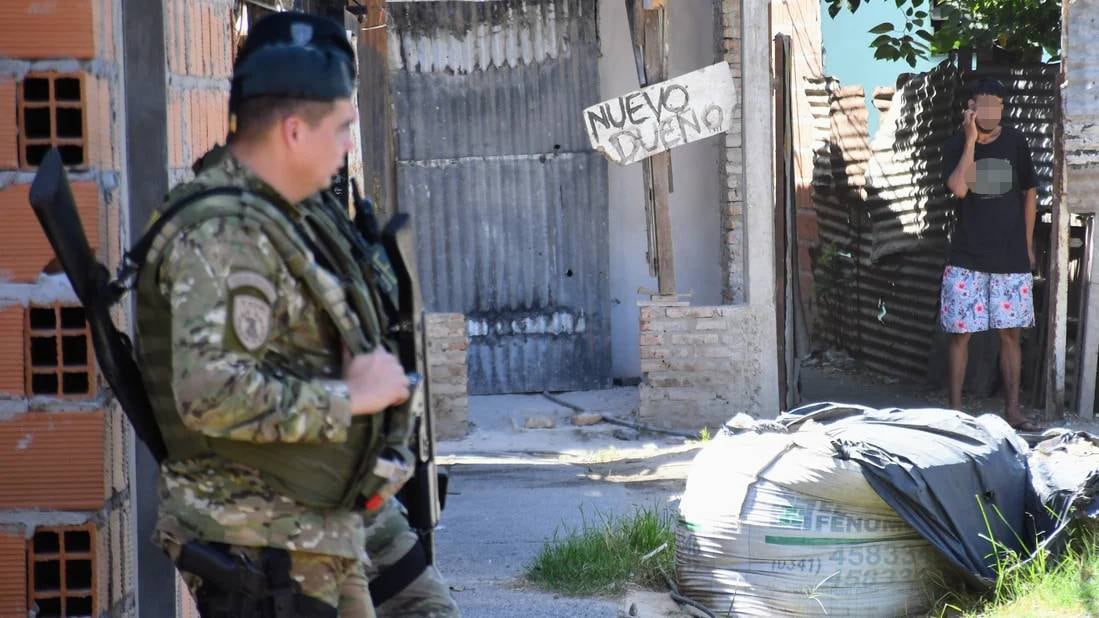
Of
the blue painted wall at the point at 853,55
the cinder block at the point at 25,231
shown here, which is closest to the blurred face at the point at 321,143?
the cinder block at the point at 25,231

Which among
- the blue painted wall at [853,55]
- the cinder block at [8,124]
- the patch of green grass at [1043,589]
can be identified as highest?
the blue painted wall at [853,55]

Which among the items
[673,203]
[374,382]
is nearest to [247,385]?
[374,382]

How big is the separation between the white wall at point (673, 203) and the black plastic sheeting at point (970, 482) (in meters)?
4.02

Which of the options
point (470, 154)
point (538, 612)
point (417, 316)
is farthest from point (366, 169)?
point (417, 316)

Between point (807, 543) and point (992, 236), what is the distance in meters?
3.68

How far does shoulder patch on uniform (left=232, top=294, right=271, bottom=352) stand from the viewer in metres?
2.17

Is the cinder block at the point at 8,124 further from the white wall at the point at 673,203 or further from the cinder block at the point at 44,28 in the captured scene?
the white wall at the point at 673,203

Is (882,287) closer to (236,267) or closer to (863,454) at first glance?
(863,454)

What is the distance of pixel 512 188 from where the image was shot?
880 cm

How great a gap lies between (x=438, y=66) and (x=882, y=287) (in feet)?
12.1

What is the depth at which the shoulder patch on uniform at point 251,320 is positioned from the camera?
2168 millimetres

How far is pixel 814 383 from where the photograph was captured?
9.77 meters

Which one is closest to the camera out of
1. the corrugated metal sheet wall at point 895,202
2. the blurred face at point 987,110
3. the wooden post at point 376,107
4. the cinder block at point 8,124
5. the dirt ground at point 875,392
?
the cinder block at point 8,124

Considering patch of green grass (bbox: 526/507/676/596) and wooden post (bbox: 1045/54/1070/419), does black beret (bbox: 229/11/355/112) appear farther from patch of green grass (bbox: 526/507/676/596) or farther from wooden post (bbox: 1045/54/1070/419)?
wooden post (bbox: 1045/54/1070/419)
